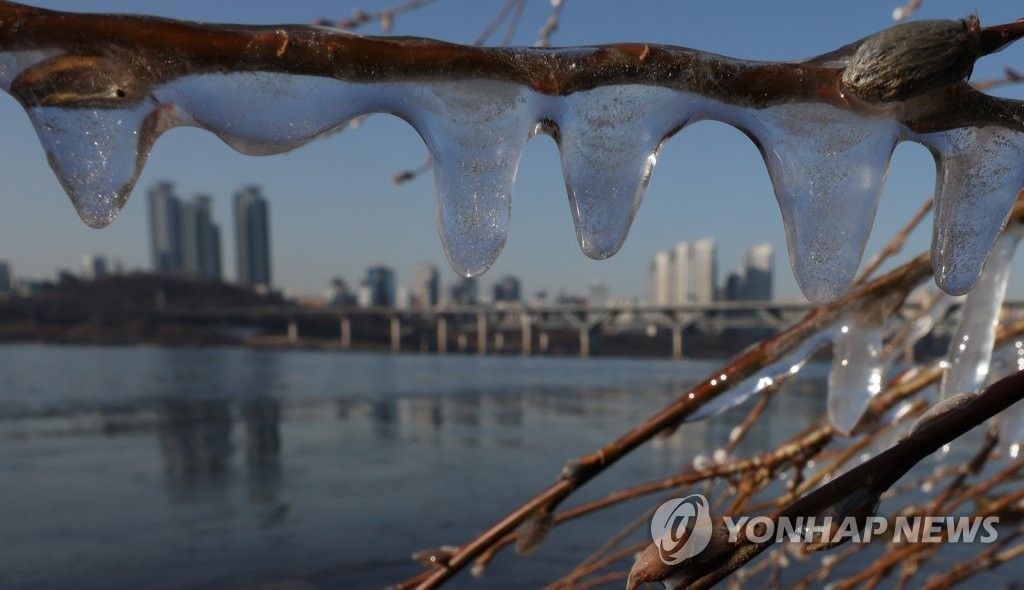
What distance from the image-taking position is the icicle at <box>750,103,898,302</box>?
0.57 metres

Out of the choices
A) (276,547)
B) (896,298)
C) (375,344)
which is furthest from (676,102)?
(375,344)

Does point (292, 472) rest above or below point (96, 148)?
below

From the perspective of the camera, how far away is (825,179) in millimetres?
604

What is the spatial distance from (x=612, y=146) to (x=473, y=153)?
0.12m

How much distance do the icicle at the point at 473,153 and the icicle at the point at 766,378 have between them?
525 mm

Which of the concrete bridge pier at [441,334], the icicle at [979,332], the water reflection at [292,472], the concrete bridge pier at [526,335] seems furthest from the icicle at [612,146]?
the concrete bridge pier at [441,334]

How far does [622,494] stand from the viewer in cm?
120

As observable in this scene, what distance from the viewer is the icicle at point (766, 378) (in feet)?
3.35

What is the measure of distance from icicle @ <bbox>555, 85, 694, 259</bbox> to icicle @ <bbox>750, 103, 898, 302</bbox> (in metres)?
0.09

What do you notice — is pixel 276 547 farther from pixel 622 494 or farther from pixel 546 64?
pixel 546 64

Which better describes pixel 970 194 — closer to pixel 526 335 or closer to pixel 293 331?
pixel 526 335

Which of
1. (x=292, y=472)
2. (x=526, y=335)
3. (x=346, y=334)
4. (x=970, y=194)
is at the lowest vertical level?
(x=526, y=335)

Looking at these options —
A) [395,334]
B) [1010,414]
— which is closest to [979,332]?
[1010,414]

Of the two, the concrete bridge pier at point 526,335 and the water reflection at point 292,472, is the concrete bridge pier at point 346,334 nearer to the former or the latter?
the concrete bridge pier at point 526,335
